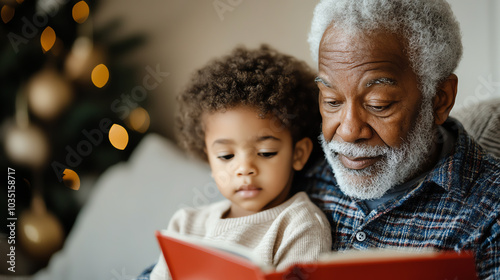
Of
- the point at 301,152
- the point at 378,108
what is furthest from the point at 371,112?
the point at 301,152

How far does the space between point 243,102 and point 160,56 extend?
1606 millimetres

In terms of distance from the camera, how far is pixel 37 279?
6.90ft

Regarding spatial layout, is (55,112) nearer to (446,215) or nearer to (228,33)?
(228,33)

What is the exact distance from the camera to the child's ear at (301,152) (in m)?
1.56

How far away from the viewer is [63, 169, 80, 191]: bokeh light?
107 inches

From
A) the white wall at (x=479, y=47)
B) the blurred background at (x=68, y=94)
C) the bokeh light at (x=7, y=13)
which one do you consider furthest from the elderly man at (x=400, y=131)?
the bokeh light at (x=7, y=13)

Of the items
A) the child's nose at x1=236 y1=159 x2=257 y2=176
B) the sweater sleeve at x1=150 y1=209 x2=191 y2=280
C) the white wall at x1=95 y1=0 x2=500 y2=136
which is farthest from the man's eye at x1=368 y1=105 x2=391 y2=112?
the white wall at x1=95 y1=0 x2=500 y2=136

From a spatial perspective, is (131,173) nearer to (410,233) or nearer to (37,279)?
(37,279)

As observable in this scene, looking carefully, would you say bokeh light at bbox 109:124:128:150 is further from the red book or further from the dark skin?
the red book

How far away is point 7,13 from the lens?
2.62 m

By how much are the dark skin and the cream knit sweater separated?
24 centimetres

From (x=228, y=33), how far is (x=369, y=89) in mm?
1507

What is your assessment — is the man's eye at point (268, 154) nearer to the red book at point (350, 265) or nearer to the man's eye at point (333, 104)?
the man's eye at point (333, 104)

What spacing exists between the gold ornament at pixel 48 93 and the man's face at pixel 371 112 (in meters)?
1.85
